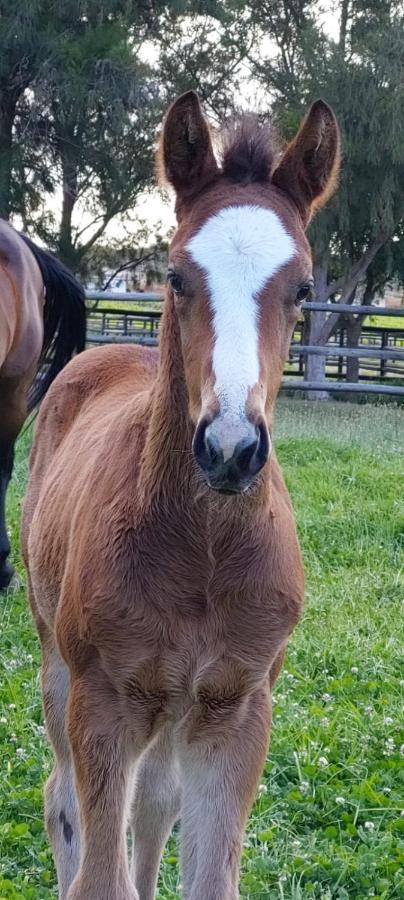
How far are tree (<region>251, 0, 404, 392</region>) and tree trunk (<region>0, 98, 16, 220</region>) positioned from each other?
369 centimetres

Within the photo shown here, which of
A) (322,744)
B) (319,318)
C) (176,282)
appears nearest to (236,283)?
(176,282)

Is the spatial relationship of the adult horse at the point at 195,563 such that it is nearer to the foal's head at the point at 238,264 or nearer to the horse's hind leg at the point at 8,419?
the foal's head at the point at 238,264

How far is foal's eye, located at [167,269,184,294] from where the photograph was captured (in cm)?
179

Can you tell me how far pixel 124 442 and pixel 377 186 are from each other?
1284cm

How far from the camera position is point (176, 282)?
1.80 m

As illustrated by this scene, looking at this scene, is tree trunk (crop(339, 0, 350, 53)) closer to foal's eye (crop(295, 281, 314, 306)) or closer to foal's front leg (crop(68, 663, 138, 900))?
foal's eye (crop(295, 281, 314, 306))

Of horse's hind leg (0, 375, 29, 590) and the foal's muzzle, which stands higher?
the foal's muzzle

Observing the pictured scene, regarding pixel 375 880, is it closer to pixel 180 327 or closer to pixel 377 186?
pixel 180 327

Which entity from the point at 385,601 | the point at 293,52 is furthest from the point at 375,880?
the point at 293,52

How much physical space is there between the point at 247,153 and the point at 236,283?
0.41 meters

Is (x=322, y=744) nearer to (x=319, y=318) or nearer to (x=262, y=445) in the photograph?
(x=262, y=445)

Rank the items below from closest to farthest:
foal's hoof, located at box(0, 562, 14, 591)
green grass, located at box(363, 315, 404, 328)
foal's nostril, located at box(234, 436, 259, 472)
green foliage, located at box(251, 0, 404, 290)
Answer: foal's nostril, located at box(234, 436, 259, 472)
foal's hoof, located at box(0, 562, 14, 591)
green foliage, located at box(251, 0, 404, 290)
green grass, located at box(363, 315, 404, 328)

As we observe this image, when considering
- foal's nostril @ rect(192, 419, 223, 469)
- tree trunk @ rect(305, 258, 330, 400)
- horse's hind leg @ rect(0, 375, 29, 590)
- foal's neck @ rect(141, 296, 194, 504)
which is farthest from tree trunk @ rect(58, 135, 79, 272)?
foal's nostril @ rect(192, 419, 223, 469)

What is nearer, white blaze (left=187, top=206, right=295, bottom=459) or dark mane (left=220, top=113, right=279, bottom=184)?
white blaze (left=187, top=206, right=295, bottom=459)
